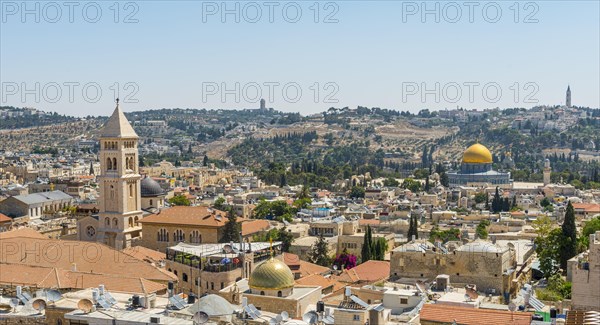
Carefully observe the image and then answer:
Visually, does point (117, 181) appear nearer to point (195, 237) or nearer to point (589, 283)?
point (195, 237)

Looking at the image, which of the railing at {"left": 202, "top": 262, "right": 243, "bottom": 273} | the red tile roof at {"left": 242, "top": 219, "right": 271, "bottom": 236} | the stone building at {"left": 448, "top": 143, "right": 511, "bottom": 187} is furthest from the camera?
the stone building at {"left": 448, "top": 143, "right": 511, "bottom": 187}

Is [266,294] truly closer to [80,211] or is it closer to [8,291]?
[8,291]

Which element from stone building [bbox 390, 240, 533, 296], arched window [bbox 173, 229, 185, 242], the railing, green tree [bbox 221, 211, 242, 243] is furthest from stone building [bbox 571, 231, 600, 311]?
arched window [bbox 173, 229, 185, 242]

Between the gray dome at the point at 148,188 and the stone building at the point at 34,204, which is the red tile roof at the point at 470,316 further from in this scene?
the stone building at the point at 34,204

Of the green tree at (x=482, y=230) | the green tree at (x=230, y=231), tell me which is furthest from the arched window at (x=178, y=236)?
the green tree at (x=482, y=230)

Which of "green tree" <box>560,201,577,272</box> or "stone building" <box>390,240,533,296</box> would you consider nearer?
"stone building" <box>390,240,533,296</box>

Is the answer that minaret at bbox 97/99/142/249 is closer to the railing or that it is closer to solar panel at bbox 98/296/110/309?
the railing

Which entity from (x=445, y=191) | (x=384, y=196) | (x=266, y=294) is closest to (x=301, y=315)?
(x=266, y=294)
